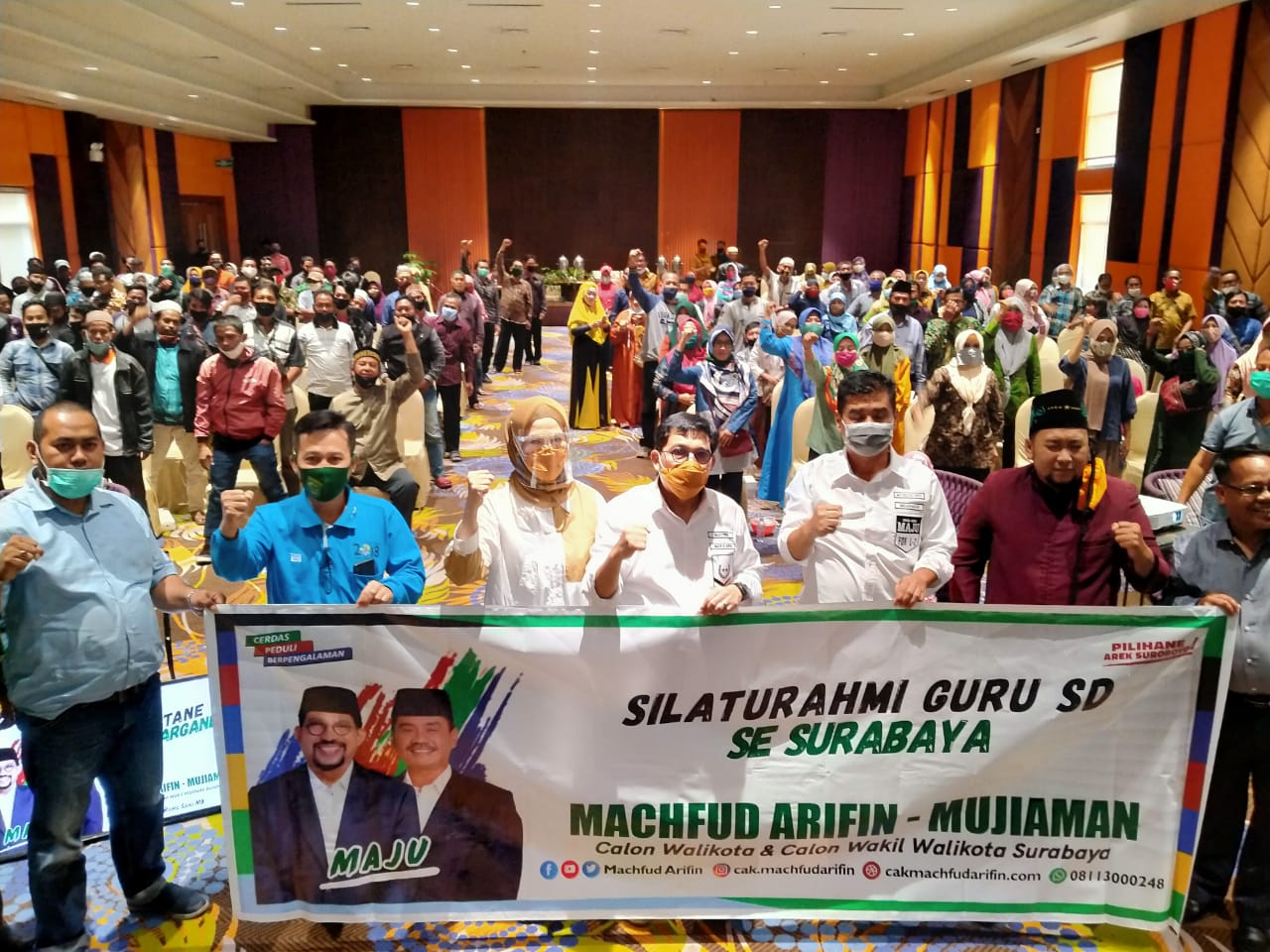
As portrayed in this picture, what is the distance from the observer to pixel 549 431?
3.14 m

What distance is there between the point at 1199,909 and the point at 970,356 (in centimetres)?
342

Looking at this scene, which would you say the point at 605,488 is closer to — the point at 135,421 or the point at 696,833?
the point at 135,421

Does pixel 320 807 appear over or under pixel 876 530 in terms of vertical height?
under

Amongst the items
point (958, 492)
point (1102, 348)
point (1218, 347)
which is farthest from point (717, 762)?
point (1218, 347)

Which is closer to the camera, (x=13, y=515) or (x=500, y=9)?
(x=13, y=515)

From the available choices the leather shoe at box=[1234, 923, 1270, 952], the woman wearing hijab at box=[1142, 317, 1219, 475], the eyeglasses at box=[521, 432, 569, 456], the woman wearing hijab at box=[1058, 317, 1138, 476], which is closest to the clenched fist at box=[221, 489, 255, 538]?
the eyeglasses at box=[521, 432, 569, 456]

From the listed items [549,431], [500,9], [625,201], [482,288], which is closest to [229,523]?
[549,431]

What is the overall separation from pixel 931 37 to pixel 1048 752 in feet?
56.7

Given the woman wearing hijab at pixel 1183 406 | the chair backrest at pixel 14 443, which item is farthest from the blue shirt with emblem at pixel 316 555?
the woman wearing hijab at pixel 1183 406

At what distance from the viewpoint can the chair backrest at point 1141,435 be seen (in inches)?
264

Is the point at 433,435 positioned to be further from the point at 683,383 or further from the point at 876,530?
the point at 876,530

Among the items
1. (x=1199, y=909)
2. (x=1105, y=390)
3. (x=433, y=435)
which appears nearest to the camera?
(x=1199, y=909)

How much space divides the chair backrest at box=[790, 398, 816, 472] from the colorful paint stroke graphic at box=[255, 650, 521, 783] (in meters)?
4.04

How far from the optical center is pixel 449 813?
9.06 ft
